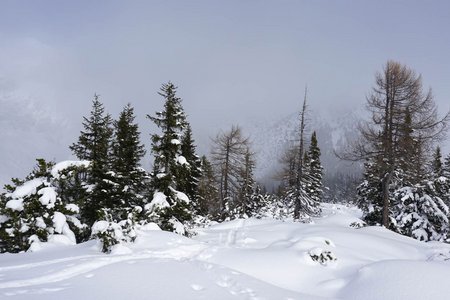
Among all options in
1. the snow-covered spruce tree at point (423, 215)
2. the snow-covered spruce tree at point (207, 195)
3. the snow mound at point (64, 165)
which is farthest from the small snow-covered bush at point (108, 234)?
the snow-covered spruce tree at point (423, 215)

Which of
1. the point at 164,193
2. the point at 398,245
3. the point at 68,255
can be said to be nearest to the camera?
the point at 68,255

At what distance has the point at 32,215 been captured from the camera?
10555mm

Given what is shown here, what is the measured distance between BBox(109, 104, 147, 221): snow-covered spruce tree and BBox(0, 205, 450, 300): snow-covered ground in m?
9.38

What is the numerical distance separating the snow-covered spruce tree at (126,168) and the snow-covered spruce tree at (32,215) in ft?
25.4

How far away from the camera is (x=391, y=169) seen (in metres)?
17.0

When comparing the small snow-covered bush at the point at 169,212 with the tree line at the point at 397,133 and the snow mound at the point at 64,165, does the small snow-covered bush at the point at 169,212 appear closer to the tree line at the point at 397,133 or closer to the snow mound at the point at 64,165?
the snow mound at the point at 64,165

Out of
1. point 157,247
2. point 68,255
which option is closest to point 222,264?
point 157,247

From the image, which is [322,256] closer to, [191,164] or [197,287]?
[197,287]

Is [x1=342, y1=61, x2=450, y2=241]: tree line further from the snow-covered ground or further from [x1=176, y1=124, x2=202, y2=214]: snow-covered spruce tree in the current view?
[x1=176, y1=124, x2=202, y2=214]: snow-covered spruce tree

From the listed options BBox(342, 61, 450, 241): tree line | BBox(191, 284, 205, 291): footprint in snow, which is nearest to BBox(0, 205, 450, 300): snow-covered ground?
BBox(191, 284, 205, 291): footprint in snow

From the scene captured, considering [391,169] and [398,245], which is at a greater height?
[391,169]

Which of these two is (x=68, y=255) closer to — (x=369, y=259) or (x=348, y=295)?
(x=348, y=295)

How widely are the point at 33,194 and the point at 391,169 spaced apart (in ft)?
58.0

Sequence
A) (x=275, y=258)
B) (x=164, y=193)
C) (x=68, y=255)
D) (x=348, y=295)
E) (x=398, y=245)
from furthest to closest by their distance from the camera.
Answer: (x=164, y=193) → (x=398, y=245) → (x=275, y=258) → (x=68, y=255) → (x=348, y=295)
